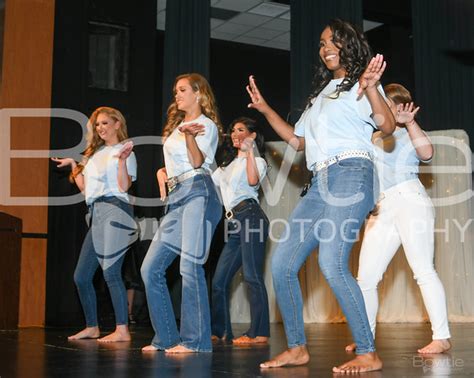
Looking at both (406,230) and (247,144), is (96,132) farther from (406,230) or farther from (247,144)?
(406,230)

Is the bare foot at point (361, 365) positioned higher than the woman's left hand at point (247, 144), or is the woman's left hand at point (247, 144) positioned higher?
the woman's left hand at point (247, 144)

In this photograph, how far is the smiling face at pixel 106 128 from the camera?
4.37m

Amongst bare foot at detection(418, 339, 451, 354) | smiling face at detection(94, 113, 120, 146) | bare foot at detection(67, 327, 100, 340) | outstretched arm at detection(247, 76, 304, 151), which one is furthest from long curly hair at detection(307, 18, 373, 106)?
bare foot at detection(67, 327, 100, 340)

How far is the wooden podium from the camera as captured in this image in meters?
5.18

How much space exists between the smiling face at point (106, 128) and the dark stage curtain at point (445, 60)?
3649 mm

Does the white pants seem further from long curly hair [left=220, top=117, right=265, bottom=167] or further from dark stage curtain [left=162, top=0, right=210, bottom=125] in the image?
dark stage curtain [left=162, top=0, right=210, bottom=125]

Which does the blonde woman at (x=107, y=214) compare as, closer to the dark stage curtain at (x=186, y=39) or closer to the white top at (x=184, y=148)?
the white top at (x=184, y=148)

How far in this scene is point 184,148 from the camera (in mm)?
3219

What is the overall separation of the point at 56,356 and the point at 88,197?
4.53 ft

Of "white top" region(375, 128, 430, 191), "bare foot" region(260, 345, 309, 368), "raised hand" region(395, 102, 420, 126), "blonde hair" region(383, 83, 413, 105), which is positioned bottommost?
"bare foot" region(260, 345, 309, 368)

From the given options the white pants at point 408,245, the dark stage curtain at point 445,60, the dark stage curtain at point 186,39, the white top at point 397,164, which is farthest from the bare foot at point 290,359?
the dark stage curtain at point 445,60

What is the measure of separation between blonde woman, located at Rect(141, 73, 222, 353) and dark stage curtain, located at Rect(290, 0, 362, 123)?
3687 millimetres

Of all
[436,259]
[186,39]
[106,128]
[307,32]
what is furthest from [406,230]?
[307,32]

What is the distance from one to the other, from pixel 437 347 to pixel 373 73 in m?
1.48
